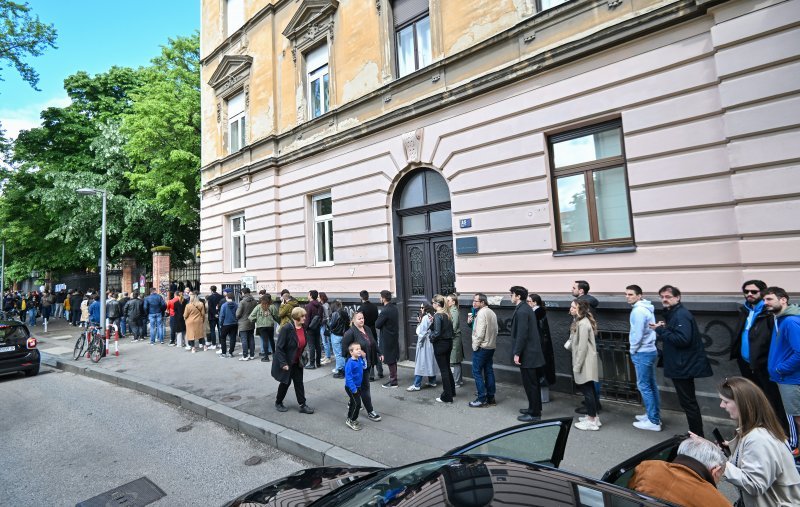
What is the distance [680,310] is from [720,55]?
12.4 ft

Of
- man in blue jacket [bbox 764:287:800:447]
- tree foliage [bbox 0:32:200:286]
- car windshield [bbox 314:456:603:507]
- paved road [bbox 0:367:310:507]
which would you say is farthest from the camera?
tree foliage [bbox 0:32:200:286]

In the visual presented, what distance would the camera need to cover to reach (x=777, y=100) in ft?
17.7

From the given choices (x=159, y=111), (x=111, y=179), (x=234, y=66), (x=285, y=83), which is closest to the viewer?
(x=285, y=83)

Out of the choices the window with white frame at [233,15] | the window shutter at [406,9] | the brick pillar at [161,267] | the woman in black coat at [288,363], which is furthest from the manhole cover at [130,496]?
the window with white frame at [233,15]

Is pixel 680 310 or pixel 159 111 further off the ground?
pixel 159 111

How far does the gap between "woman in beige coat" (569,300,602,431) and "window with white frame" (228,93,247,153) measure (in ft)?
43.4

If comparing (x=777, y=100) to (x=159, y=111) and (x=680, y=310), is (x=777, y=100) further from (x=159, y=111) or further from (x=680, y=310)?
(x=159, y=111)

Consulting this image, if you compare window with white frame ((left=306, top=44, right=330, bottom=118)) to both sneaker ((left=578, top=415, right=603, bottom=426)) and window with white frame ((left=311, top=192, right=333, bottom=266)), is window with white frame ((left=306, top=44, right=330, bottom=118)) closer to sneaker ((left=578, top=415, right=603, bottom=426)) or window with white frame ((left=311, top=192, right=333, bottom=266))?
window with white frame ((left=311, top=192, right=333, bottom=266))

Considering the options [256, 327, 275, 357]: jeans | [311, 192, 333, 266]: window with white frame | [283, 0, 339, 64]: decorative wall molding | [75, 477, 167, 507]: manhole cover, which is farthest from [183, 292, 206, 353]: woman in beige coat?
[75, 477, 167, 507]: manhole cover

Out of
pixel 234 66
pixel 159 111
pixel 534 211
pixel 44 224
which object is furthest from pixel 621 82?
pixel 44 224

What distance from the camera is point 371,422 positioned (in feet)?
20.2

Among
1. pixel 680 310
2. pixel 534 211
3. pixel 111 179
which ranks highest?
pixel 111 179

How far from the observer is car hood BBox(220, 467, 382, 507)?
2881mm

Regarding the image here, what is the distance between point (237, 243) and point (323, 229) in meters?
4.98
